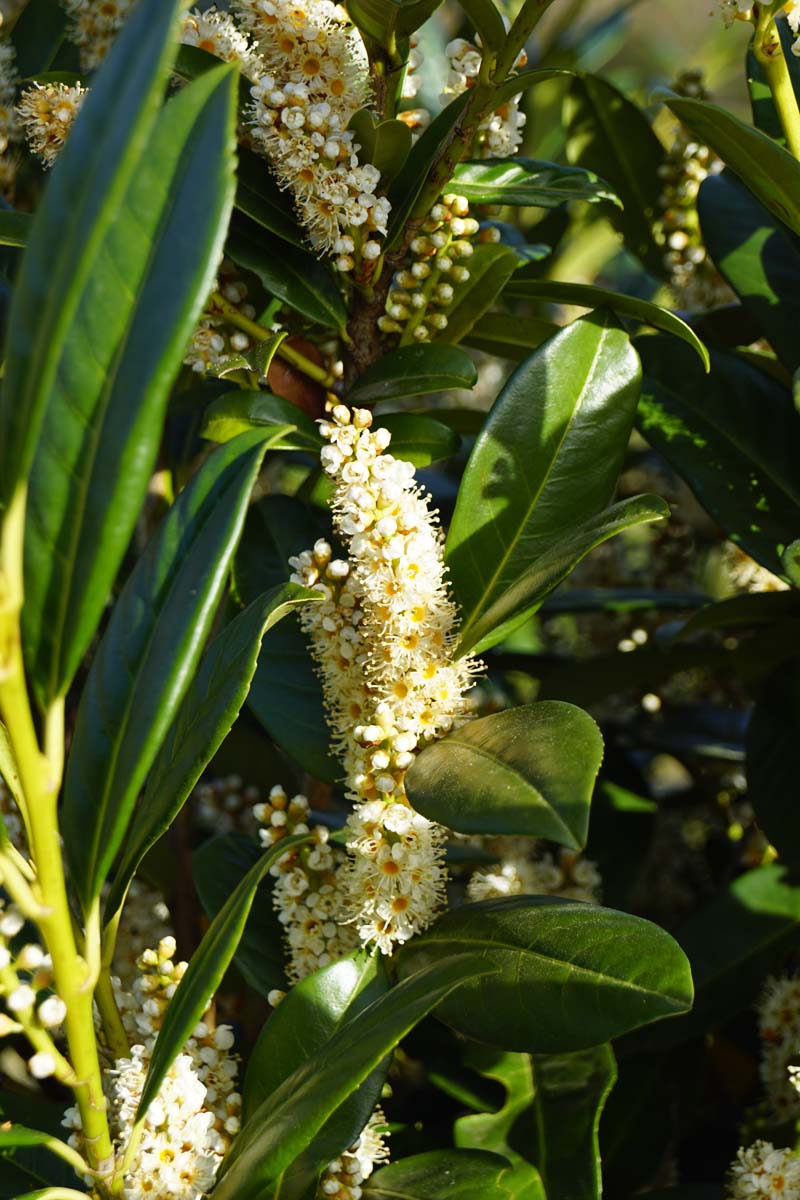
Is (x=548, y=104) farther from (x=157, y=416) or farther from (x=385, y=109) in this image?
Result: (x=157, y=416)

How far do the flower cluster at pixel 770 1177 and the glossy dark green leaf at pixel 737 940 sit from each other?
0.22 metres

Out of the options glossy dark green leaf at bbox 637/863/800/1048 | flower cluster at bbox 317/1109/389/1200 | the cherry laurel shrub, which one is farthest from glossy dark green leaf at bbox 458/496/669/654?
glossy dark green leaf at bbox 637/863/800/1048

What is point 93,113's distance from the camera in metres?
0.51

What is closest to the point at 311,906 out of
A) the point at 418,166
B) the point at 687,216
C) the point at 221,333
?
the point at 221,333

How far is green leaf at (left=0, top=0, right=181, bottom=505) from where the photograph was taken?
49cm

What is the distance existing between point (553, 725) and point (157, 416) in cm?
33

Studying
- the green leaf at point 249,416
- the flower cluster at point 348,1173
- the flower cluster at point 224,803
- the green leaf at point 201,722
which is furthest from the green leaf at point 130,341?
the flower cluster at point 224,803

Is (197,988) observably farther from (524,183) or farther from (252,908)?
(524,183)

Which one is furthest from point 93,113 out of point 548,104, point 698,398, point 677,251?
point 548,104

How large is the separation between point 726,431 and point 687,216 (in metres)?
0.35

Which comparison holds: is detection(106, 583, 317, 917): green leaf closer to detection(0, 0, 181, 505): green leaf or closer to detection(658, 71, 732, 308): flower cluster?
detection(0, 0, 181, 505): green leaf

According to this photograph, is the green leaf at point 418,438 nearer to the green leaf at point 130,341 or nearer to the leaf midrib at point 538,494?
the leaf midrib at point 538,494

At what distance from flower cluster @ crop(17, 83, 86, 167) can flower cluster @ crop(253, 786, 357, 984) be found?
1.85 ft

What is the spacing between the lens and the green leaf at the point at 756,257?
1.15 m
